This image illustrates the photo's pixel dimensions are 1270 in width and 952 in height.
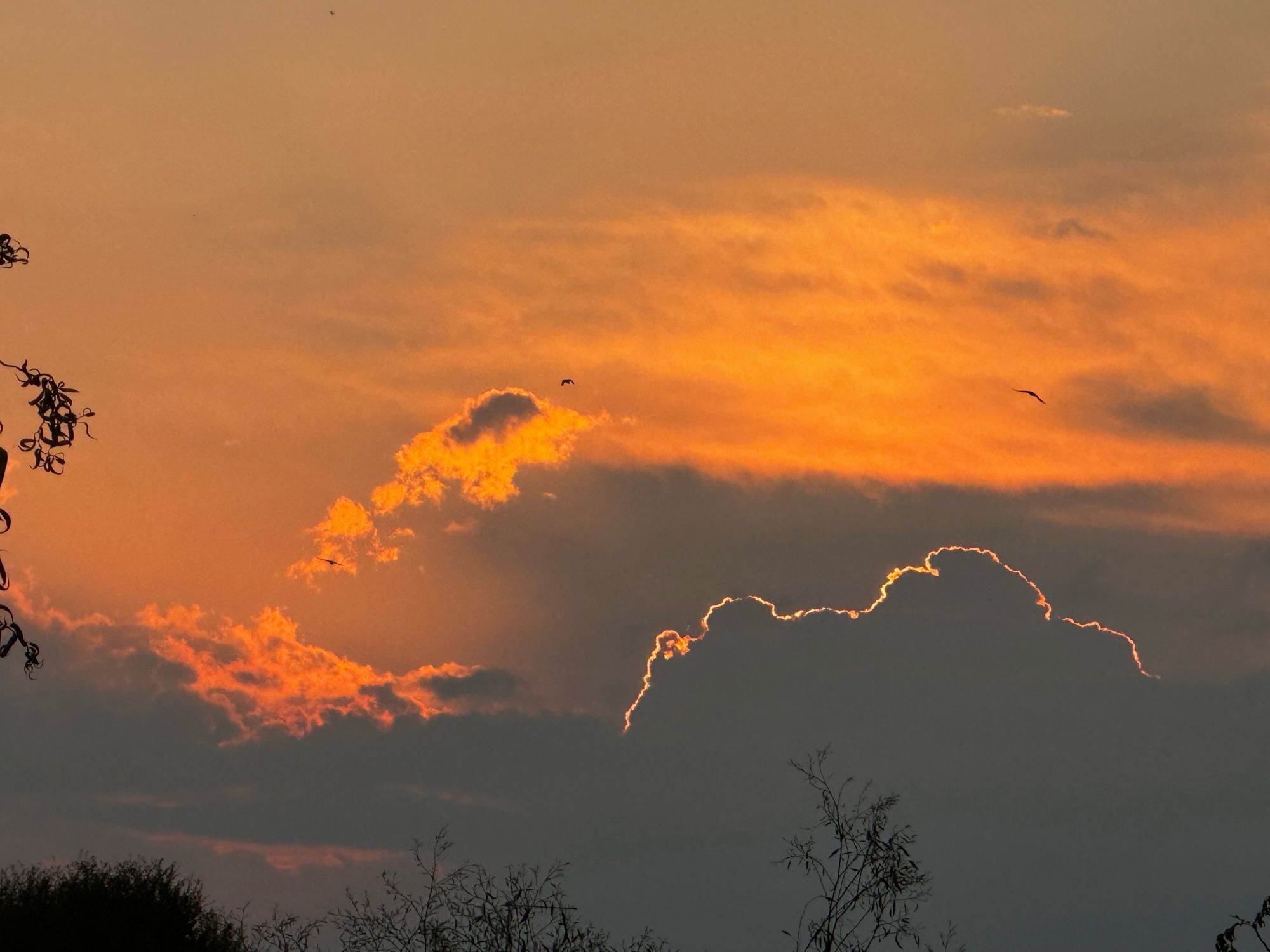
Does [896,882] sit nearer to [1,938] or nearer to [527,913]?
[527,913]

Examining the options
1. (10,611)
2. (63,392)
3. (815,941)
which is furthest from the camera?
(815,941)

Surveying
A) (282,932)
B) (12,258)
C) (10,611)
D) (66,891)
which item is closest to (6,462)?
(10,611)

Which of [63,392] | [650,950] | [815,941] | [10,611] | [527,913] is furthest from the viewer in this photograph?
[650,950]

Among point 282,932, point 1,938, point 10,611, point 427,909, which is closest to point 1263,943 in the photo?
point 10,611

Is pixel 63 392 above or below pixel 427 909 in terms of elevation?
above

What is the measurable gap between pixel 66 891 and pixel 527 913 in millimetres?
21974

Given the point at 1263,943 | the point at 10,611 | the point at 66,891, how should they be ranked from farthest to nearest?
the point at 66,891 < the point at 1263,943 < the point at 10,611

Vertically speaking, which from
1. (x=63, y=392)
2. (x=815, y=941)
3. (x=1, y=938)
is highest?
(x=63, y=392)

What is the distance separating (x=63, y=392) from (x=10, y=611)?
259 centimetres

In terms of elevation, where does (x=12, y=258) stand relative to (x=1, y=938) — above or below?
above

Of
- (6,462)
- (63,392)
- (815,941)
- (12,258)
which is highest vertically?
(12,258)

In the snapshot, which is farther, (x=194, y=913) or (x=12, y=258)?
(x=194, y=913)

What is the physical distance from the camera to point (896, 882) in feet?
121

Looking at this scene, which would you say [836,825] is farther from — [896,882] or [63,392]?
[63,392]
